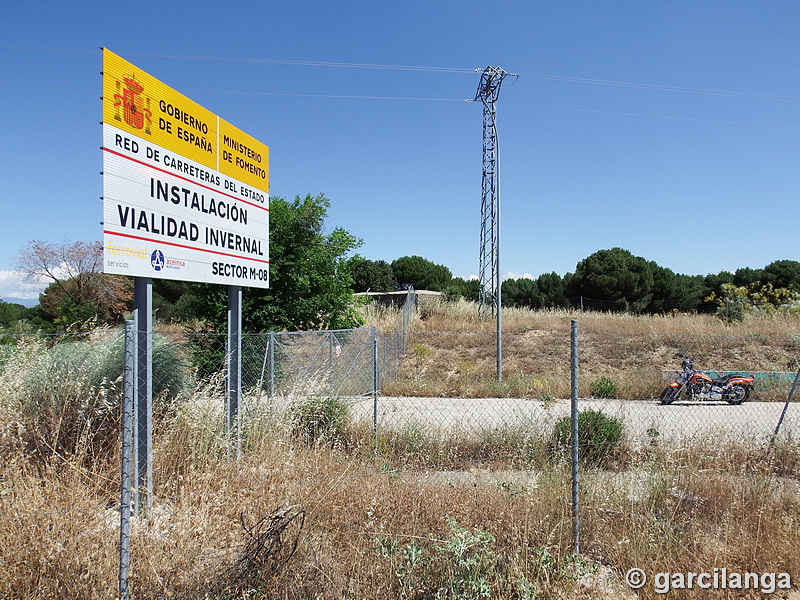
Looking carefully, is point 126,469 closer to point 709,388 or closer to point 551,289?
point 709,388

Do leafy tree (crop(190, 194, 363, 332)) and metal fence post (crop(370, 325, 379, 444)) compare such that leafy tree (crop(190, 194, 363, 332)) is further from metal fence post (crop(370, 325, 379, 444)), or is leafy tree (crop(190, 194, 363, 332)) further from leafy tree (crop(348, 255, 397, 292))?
leafy tree (crop(348, 255, 397, 292))

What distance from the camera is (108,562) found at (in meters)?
3.32

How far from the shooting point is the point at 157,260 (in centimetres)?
502

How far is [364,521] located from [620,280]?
3768cm

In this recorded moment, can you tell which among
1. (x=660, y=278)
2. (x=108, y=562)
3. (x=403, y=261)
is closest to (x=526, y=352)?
(x=108, y=562)

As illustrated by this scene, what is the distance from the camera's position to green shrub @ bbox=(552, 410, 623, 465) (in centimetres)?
608

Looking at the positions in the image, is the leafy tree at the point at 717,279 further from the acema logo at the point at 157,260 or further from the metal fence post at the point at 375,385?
the acema logo at the point at 157,260

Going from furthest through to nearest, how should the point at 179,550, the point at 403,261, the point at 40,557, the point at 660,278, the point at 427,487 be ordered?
the point at 403,261, the point at 660,278, the point at 427,487, the point at 179,550, the point at 40,557

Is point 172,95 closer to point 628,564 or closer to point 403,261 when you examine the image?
point 628,564

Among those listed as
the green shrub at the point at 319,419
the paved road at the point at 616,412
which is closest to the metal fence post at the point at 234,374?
the green shrub at the point at 319,419

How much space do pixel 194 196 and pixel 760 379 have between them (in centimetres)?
1238

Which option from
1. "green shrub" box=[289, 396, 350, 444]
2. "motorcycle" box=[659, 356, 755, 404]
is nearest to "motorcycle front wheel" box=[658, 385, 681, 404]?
"motorcycle" box=[659, 356, 755, 404]

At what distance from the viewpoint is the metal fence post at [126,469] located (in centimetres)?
319

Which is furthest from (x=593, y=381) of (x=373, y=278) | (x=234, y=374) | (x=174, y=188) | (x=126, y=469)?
(x=373, y=278)
